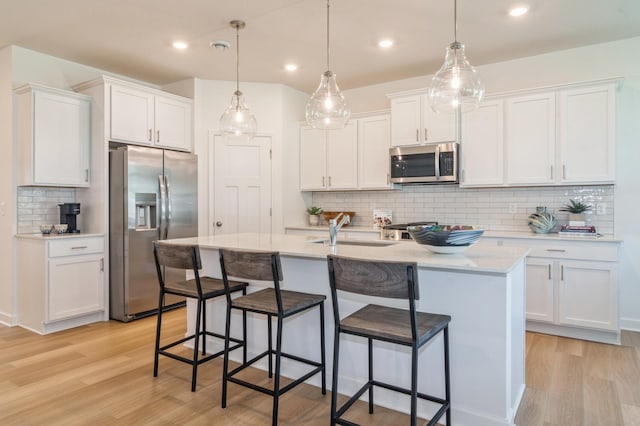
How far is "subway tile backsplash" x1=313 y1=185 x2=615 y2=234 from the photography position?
4004 mm

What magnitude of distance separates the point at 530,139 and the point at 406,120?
4.23 feet

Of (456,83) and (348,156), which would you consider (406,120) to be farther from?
(456,83)

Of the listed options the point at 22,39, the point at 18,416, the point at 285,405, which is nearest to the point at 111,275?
the point at 18,416

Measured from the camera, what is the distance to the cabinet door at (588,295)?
3.45 metres

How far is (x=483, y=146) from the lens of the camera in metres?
4.22

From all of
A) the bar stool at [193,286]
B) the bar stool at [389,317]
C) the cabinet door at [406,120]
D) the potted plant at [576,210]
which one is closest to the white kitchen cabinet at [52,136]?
the bar stool at [193,286]

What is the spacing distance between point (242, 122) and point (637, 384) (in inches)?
134

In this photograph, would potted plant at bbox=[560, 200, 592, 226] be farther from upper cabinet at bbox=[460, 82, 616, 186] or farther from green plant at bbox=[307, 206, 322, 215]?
green plant at bbox=[307, 206, 322, 215]

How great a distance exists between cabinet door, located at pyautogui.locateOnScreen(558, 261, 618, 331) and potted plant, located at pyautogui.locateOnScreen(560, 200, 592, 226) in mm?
507

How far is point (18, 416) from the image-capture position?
7.57ft

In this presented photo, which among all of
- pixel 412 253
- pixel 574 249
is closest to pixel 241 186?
pixel 412 253

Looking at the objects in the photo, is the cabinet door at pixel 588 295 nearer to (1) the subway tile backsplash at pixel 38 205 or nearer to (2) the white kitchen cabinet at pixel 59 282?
(2) the white kitchen cabinet at pixel 59 282

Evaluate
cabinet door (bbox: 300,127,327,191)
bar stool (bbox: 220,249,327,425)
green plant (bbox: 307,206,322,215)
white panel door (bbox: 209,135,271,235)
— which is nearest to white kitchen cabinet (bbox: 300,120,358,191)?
cabinet door (bbox: 300,127,327,191)

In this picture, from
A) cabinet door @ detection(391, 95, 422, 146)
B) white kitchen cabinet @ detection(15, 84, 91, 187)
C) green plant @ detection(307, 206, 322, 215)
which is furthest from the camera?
green plant @ detection(307, 206, 322, 215)
